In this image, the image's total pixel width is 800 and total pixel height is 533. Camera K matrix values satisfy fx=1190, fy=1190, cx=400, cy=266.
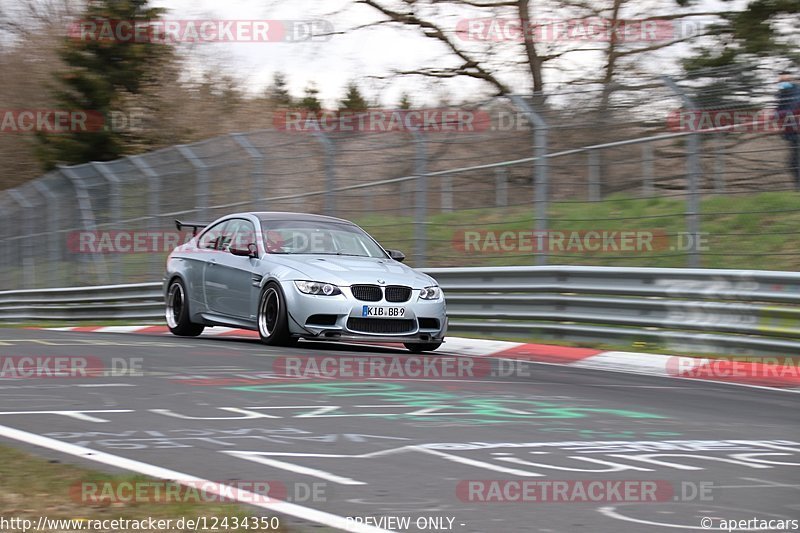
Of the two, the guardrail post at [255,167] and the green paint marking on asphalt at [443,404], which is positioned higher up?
the guardrail post at [255,167]

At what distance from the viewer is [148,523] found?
4004 mm

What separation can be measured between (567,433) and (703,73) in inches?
256

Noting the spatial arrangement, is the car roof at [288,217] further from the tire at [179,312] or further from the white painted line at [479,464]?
the white painted line at [479,464]

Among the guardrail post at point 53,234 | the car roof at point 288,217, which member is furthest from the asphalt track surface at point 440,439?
the guardrail post at point 53,234

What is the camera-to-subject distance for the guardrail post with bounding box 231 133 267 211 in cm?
1705

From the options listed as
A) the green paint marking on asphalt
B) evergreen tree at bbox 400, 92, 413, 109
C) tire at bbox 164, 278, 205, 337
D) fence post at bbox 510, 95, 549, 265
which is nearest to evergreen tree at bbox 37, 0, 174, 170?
evergreen tree at bbox 400, 92, 413, 109

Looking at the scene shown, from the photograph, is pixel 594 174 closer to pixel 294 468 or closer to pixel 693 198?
pixel 693 198

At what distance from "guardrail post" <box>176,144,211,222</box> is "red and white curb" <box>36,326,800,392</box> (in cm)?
660

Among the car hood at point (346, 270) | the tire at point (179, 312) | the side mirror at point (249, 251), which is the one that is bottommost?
the tire at point (179, 312)

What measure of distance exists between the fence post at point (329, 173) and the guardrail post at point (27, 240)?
1169cm

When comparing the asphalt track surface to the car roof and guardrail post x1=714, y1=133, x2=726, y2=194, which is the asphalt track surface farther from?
the car roof

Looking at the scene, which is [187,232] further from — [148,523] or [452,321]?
[148,523]

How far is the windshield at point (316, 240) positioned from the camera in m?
12.6

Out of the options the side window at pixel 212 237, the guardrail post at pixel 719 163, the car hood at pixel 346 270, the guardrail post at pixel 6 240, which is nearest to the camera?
the car hood at pixel 346 270
